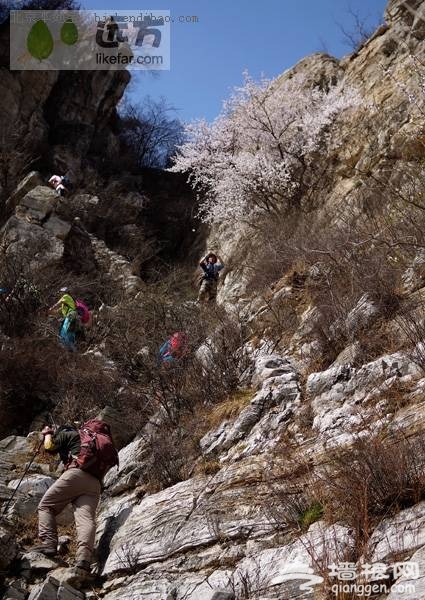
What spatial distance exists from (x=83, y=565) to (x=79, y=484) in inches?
37.0

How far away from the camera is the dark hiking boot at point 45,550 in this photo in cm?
583

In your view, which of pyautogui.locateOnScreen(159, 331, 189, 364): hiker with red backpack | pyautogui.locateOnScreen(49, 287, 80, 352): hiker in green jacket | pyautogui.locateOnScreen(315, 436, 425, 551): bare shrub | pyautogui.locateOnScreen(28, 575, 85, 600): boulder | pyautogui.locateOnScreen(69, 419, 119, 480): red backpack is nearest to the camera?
pyautogui.locateOnScreen(315, 436, 425, 551): bare shrub

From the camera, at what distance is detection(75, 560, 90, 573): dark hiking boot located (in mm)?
5500

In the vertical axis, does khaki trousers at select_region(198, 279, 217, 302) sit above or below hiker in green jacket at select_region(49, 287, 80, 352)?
above

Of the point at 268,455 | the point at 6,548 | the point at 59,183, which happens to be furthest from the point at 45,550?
the point at 59,183

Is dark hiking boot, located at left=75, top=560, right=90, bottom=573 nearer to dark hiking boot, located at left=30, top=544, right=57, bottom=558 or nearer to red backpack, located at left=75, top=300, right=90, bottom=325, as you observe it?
dark hiking boot, located at left=30, top=544, right=57, bottom=558

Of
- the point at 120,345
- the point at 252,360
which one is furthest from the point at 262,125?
the point at 252,360

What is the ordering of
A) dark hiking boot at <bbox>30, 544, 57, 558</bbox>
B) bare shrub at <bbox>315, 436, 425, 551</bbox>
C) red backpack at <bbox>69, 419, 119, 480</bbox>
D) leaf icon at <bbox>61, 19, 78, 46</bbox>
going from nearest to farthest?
bare shrub at <bbox>315, 436, 425, 551</bbox>, dark hiking boot at <bbox>30, 544, 57, 558</bbox>, red backpack at <bbox>69, 419, 119, 480</bbox>, leaf icon at <bbox>61, 19, 78, 46</bbox>

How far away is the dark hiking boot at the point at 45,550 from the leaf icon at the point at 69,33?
23552 millimetres

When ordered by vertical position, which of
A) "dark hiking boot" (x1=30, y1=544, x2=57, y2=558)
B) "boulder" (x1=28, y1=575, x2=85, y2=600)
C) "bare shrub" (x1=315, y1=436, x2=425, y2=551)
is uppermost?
"bare shrub" (x1=315, y1=436, x2=425, y2=551)

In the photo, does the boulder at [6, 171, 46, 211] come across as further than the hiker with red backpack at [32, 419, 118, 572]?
Yes

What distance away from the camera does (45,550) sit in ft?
19.2

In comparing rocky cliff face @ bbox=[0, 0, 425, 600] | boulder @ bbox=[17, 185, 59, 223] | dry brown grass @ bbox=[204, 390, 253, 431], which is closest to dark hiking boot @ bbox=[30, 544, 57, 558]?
rocky cliff face @ bbox=[0, 0, 425, 600]

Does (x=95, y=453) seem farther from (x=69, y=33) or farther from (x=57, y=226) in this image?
(x=69, y=33)
